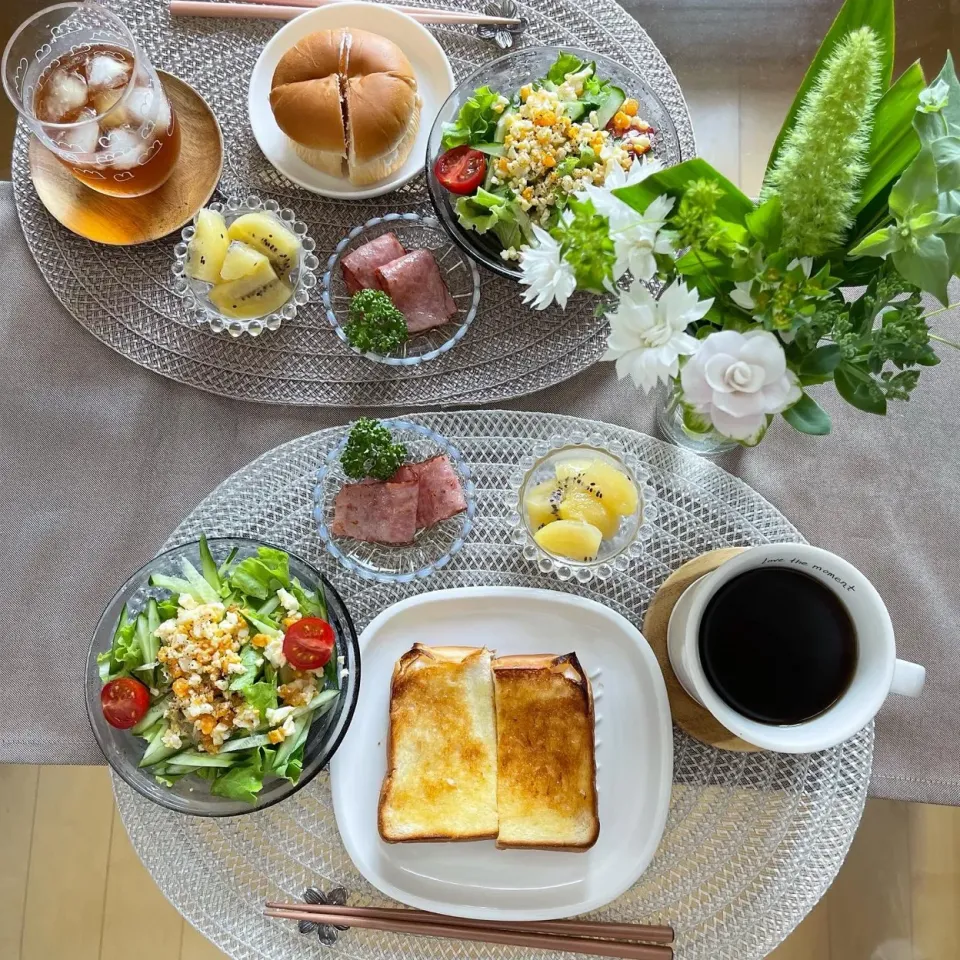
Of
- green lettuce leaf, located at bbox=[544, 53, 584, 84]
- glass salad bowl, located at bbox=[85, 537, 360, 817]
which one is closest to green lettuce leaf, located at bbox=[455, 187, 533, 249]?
green lettuce leaf, located at bbox=[544, 53, 584, 84]

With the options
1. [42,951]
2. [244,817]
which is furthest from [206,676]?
[42,951]

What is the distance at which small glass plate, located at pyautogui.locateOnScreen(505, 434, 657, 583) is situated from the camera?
1186mm

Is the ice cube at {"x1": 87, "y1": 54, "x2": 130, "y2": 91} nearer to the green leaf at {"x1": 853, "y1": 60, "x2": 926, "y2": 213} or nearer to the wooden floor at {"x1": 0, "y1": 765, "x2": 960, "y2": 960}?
the green leaf at {"x1": 853, "y1": 60, "x2": 926, "y2": 213}

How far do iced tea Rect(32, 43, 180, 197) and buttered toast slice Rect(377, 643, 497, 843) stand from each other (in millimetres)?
850

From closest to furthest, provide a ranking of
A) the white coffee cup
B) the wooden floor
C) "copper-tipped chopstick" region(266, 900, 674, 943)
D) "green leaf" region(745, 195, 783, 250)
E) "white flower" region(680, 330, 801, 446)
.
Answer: "white flower" region(680, 330, 801, 446)
"green leaf" region(745, 195, 783, 250)
the white coffee cup
"copper-tipped chopstick" region(266, 900, 674, 943)
the wooden floor

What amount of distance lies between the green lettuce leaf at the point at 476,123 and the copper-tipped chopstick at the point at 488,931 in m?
1.16

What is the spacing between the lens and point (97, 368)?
1345 mm

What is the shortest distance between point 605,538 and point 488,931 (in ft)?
1.94

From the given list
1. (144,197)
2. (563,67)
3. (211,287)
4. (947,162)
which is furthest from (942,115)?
(144,197)

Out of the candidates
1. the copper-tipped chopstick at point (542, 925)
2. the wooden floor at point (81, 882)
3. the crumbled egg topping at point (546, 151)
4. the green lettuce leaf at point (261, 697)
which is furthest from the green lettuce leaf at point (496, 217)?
the wooden floor at point (81, 882)

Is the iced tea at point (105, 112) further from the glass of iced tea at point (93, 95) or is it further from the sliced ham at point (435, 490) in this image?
the sliced ham at point (435, 490)

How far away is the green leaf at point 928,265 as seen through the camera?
28.5 inches

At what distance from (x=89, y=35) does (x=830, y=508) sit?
4.50ft

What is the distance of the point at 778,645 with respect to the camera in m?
1.06
